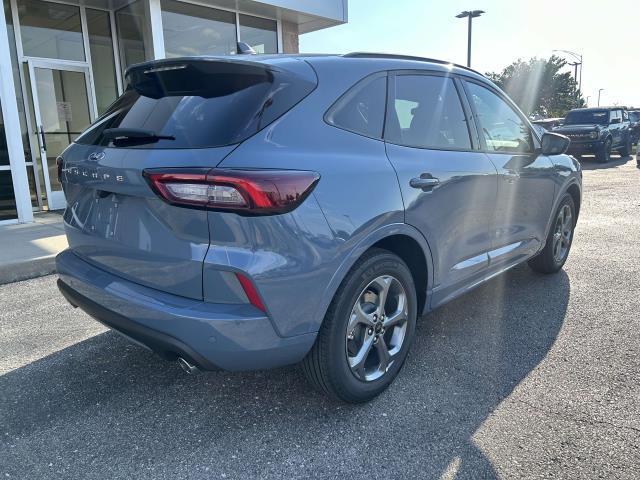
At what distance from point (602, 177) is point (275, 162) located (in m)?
14.1

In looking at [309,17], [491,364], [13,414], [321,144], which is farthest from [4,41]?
[491,364]

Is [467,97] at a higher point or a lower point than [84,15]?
lower

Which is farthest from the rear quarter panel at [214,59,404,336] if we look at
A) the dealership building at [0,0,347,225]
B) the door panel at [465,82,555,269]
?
the dealership building at [0,0,347,225]

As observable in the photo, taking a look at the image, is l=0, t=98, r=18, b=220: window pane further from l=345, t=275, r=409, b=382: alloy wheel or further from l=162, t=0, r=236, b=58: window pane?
l=345, t=275, r=409, b=382: alloy wheel

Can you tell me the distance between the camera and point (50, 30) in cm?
866

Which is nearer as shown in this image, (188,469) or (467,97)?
(188,469)

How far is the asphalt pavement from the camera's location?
2.26m

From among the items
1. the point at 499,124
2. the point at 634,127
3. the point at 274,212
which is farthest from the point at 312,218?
the point at 634,127

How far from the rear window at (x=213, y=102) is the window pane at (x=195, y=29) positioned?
269 inches

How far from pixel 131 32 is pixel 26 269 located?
5.73m

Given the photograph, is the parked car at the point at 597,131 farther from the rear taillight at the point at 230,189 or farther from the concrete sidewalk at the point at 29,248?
the rear taillight at the point at 230,189

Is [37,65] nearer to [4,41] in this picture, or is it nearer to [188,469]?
[4,41]

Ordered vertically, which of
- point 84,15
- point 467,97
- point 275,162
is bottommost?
point 275,162

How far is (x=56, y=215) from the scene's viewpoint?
323 inches
